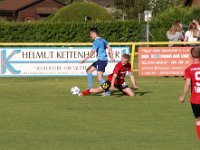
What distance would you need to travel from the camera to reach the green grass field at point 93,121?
11188 millimetres

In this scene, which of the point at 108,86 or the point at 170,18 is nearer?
the point at 108,86

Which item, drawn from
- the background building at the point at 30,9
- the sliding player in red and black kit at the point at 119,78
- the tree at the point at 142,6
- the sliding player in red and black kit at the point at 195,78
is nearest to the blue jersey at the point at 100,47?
the sliding player in red and black kit at the point at 119,78

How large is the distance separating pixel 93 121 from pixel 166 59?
10.8 metres

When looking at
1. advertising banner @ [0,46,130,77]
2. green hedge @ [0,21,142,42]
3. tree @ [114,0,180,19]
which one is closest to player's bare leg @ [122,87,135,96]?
advertising banner @ [0,46,130,77]

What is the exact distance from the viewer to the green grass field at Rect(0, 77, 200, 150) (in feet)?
36.7

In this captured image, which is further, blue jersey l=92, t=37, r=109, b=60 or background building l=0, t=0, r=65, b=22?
background building l=0, t=0, r=65, b=22

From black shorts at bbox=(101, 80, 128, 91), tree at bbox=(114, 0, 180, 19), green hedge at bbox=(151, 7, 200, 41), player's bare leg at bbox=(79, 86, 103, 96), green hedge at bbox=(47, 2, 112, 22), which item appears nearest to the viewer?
black shorts at bbox=(101, 80, 128, 91)

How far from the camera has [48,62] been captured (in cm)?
2377

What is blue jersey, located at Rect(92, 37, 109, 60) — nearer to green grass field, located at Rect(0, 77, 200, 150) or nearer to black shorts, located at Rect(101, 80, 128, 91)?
black shorts, located at Rect(101, 80, 128, 91)

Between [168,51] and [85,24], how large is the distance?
16937mm

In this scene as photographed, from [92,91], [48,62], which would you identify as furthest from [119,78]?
[48,62]

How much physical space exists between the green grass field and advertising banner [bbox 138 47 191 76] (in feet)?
11.8

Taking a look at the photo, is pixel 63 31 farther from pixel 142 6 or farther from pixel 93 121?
pixel 142 6

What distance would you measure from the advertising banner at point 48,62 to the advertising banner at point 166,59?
3.65 ft
